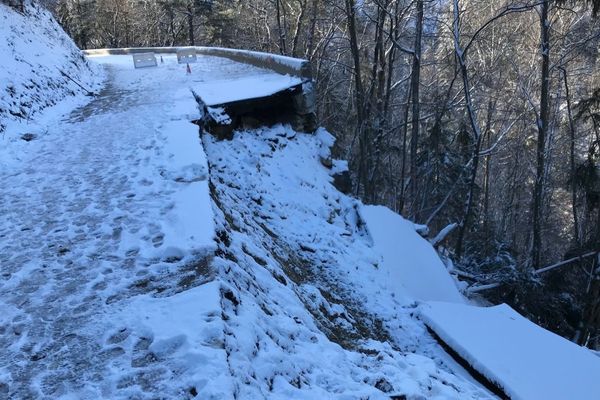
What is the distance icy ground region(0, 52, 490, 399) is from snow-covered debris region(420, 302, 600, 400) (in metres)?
0.30

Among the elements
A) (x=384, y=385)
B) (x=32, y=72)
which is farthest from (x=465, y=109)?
(x=384, y=385)

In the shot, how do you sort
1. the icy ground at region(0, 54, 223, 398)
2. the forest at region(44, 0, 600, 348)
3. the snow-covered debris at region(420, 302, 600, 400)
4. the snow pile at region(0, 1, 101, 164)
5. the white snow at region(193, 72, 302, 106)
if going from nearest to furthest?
the icy ground at region(0, 54, 223, 398) → the snow-covered debris at region(420, 302, 600, 400) → the snow pile at region(0, 1, 101, 164) → the white snow at region(193, 72, 302, 106) → the forest at region(44, 0, 600, 348)

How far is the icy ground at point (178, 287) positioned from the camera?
3.29 metres

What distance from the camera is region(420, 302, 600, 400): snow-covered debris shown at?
584cm

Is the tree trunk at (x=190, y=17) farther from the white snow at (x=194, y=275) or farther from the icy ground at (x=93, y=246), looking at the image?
the icy ground at (x=93, y=246)

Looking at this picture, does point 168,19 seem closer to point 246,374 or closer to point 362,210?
point 362,210

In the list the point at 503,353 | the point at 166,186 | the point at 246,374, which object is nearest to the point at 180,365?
the point at 246,374

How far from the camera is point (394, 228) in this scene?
11.2m

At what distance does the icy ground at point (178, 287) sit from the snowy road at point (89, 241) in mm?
17

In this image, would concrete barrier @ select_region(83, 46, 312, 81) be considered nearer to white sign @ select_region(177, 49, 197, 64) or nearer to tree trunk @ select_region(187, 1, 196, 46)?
white sign @ select_region(177, 49, 197, 64)

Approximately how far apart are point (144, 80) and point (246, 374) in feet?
50.2

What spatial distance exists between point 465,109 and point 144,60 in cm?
1586

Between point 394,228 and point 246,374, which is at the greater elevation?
point 246,374

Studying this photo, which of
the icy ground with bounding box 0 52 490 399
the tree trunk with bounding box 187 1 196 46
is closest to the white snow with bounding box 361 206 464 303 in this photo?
the icy ground with bounding box 0 52 490 399
